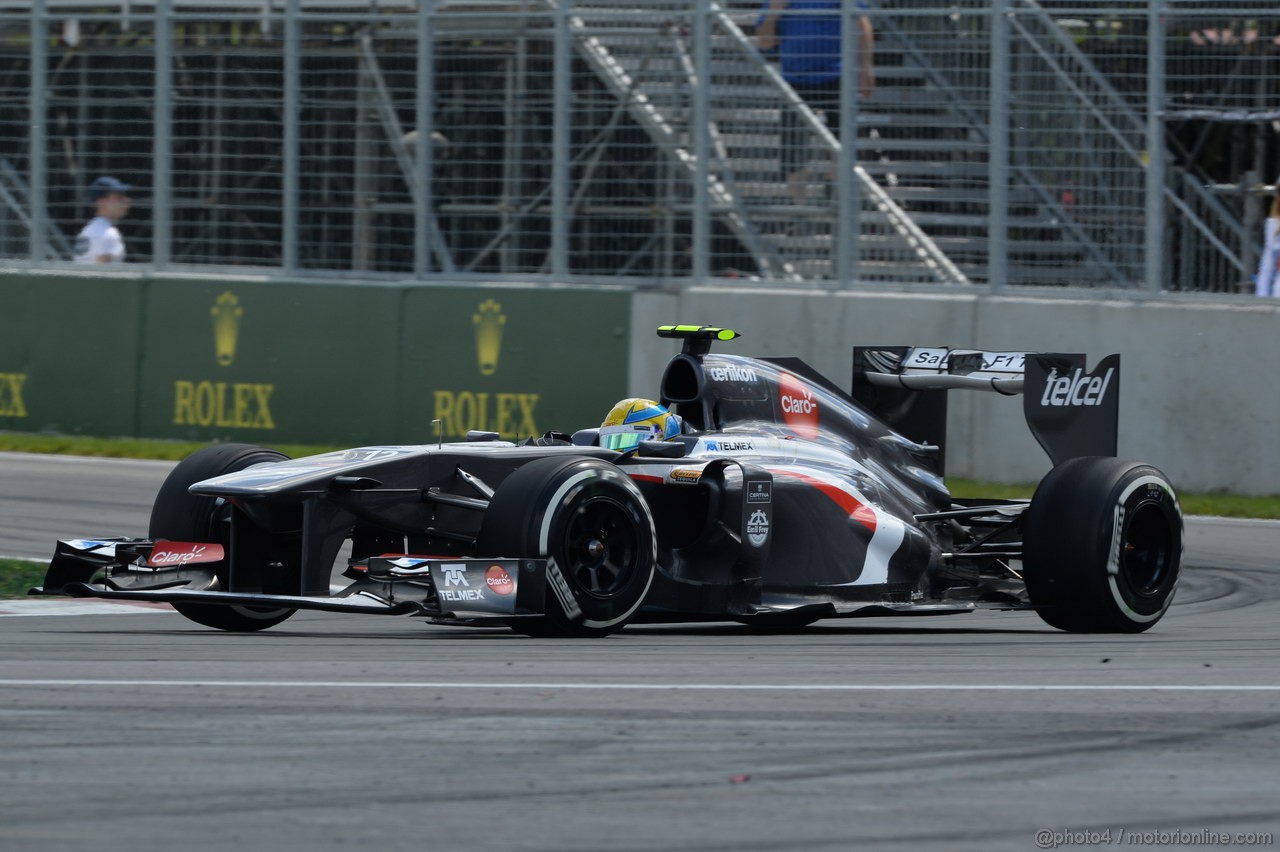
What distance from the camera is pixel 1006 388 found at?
→ 10039 mm

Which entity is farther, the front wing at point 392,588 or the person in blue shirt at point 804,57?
A: the person in blue shirt at point 804,57

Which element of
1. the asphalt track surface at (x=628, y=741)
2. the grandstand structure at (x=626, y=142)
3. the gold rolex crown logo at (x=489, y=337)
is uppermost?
the grandstand structure at (x=626, y=142)

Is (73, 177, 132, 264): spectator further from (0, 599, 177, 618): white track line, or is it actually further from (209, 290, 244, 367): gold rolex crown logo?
(0, 599, 177, 618): white track line

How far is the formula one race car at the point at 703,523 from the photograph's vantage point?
7.93 metres

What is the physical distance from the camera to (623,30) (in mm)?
16734

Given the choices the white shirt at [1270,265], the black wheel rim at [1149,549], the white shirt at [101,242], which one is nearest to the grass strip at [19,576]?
the black wheel rim at [1149,549]

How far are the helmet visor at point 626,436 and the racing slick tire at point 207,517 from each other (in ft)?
4.52

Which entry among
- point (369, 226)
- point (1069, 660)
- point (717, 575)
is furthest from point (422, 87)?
point (1069, 660)

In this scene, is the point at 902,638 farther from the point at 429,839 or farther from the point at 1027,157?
the point at 1027,157

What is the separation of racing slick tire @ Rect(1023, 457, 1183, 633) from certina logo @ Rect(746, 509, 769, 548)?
3.88 feet

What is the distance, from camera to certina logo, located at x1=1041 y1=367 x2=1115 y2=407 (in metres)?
9.70

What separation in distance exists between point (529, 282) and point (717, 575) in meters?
8.60

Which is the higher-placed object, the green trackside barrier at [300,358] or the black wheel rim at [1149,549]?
the green trackside barrier at [300,358]

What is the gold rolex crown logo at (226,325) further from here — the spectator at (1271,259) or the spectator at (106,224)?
the spectator at (1271,259)
